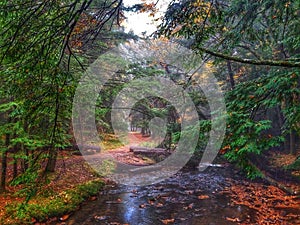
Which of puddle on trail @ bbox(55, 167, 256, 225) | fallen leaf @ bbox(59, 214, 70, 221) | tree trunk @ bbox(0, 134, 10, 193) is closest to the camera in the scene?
fallen leaf @ bbox(59, 214, 70, 221)

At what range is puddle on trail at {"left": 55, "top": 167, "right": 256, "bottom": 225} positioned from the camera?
8062 millimetres

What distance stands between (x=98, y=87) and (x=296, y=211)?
8584 millimetres

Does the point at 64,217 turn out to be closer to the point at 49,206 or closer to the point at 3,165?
the point at 49,206

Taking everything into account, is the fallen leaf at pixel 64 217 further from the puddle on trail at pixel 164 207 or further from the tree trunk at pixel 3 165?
the tree trunk at pixel 3 165

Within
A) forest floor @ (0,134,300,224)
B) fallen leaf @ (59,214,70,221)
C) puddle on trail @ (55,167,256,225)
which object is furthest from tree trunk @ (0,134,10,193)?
puddle on trail @ (55,167,256,225)

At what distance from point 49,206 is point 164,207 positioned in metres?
4.20

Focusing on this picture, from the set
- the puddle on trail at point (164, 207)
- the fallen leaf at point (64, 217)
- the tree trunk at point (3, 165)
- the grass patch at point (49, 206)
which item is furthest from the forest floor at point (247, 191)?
the puddle on trail at point (164, 207)

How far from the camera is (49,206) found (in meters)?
8.20

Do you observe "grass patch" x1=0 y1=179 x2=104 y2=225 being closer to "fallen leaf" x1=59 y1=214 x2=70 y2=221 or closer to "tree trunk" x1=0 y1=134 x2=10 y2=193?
"fallen leaf" x1=59 y1=214 x2=70 y2=221

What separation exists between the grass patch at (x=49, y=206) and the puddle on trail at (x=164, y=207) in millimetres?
437

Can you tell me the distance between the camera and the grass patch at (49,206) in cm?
720

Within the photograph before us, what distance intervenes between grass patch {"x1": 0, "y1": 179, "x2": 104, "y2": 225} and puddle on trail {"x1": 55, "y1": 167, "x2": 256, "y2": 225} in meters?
0.44

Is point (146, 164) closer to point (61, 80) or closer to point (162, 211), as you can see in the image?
point (162, 211)

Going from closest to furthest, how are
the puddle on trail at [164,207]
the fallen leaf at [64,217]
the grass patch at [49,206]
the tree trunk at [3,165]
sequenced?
the grass patch at [49,206]
the fallen leaf at [64,217]
the puddle on trail at [164,207]
the tree trunk at [3,165]
